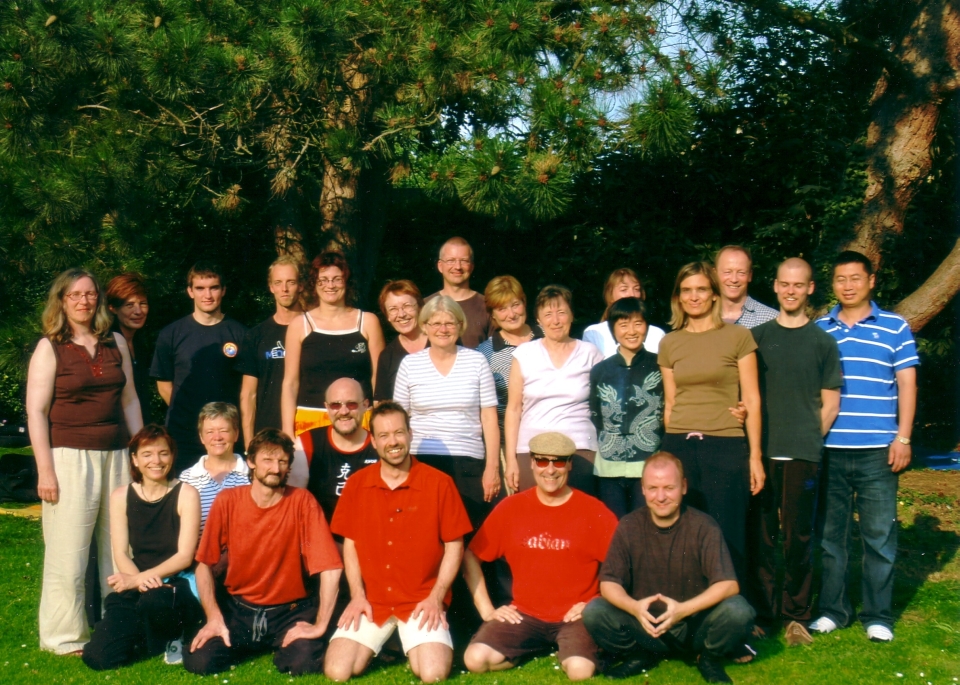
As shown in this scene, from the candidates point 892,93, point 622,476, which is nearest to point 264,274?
point 622,476

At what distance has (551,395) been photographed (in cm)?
471

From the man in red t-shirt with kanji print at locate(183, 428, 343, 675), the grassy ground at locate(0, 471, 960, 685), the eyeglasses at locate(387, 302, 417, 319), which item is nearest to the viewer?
the grassy ground at locate(0, 471, 960, 685)

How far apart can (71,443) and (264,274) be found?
10.5 feet

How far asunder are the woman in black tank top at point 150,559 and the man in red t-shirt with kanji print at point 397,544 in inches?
28.9

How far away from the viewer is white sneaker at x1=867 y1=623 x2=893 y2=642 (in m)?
4.55

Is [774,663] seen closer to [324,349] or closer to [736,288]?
[736,288]

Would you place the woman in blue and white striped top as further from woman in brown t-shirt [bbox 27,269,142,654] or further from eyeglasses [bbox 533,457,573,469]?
eyeglasses [bbox 533,457,573,469]

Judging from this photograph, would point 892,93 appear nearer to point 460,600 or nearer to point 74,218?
point 460,600

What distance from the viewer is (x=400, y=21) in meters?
5.32

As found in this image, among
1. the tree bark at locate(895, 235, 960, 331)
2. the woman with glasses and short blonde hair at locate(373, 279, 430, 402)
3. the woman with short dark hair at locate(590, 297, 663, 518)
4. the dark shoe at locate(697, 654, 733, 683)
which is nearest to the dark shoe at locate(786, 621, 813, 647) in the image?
the dark shoe at locate(697, 654, 733, 683)

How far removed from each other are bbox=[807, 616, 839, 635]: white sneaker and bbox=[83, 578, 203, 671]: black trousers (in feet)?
9.53

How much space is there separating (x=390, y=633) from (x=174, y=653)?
987mm

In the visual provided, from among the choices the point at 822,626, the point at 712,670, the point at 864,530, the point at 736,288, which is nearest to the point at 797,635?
the point at 822,626

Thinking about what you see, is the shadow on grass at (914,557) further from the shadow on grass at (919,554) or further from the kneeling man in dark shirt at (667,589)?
the kneeling man in dark shirt at (667,589)
